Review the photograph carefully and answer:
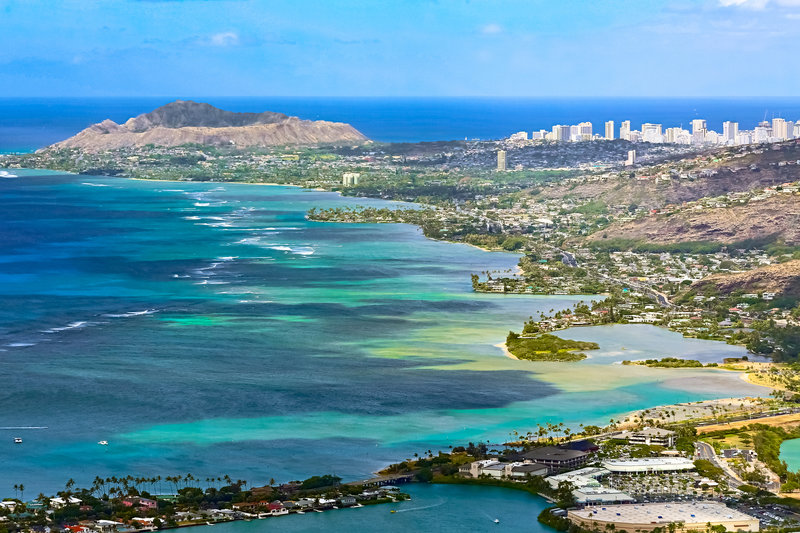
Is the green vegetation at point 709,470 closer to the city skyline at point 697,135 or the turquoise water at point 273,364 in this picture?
the turquoise water at point 273,364

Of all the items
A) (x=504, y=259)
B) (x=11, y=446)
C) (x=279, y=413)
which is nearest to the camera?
(x=11, y=446)

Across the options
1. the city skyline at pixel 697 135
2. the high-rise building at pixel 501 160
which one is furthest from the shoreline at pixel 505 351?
the city skyline at pixel 697 135

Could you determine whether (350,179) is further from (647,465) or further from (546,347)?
(647,465)

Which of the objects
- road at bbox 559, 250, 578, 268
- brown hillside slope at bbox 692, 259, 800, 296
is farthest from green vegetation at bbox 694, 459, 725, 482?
road at bbox 559, 250, 578, 268

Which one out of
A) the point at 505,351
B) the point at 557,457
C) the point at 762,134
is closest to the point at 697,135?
the point at 762,134

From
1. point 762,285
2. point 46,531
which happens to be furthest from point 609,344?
point 46,531

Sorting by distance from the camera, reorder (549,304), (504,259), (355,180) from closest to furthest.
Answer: (549,304) → (504,259) → (355,180)

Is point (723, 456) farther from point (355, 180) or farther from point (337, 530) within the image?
point (355, 180)

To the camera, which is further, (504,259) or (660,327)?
(504,259)
